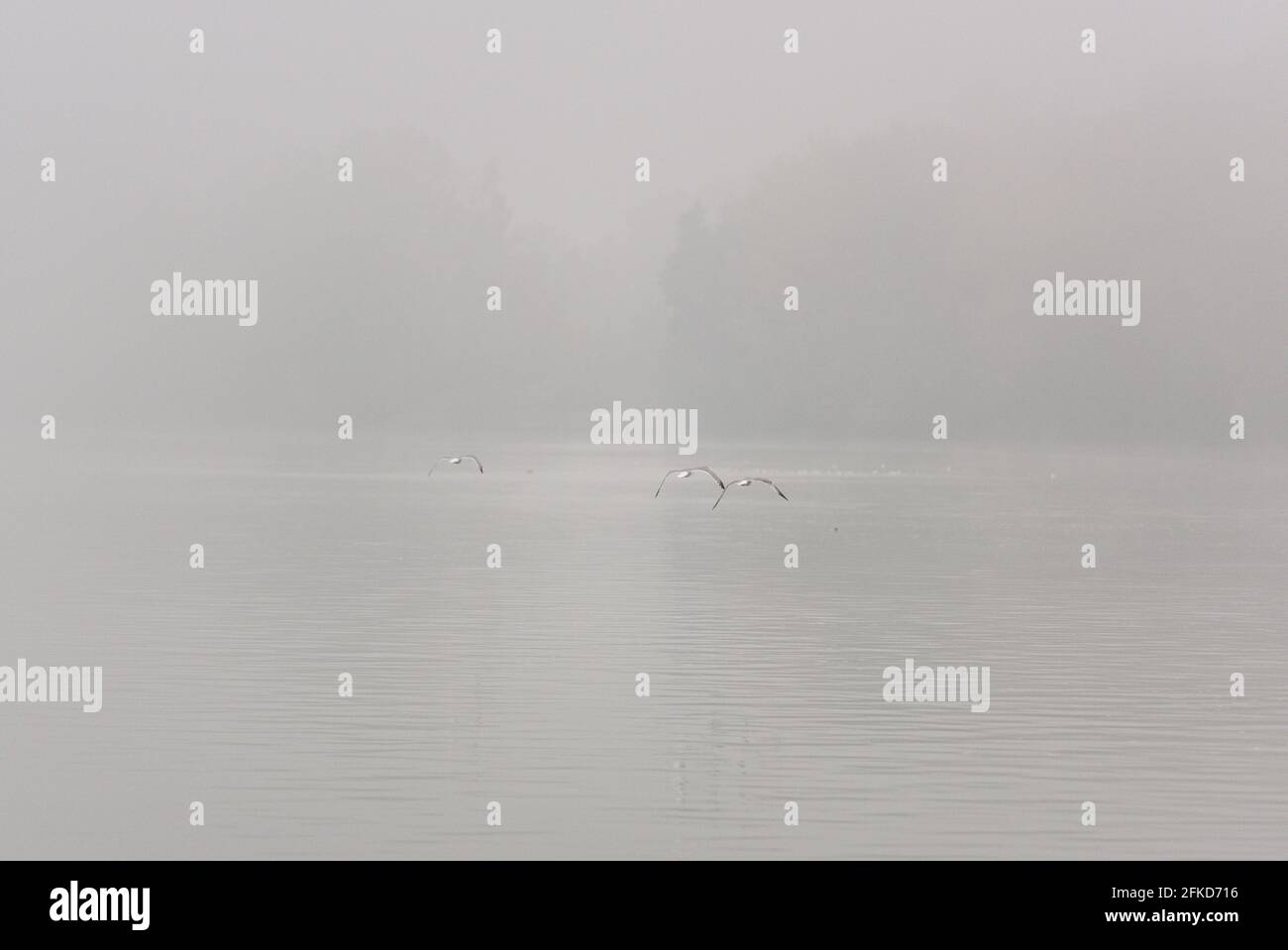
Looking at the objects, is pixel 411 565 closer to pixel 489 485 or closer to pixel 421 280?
pixel 489 485

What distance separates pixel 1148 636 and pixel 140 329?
152746 mm

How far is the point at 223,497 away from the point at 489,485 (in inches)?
449

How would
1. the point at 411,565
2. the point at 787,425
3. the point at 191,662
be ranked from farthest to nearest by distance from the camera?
the point at 787,425 → the point at 411,565 → the point at 191,662

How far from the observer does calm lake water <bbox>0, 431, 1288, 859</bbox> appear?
1462 centimetres

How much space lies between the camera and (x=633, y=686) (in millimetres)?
20469

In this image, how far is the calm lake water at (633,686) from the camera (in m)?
14.6

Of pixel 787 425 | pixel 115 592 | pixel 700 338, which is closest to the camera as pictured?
pixel 115 592

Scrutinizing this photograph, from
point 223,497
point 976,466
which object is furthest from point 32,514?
point 976,466

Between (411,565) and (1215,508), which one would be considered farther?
(1215,508)

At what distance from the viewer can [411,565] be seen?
3291 cm

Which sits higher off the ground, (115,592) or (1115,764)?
(115,592)

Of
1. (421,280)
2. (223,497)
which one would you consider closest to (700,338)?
(421,280)

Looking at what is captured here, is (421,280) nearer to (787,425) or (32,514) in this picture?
(787,425)

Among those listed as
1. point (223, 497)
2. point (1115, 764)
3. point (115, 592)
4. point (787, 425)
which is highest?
point (787, 425)
